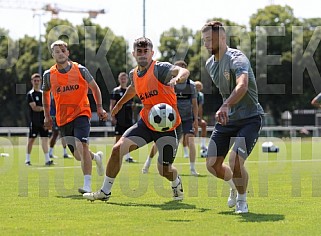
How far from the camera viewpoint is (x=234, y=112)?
29.8 feet

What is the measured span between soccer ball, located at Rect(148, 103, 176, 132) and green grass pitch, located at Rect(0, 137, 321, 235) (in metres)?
1.12

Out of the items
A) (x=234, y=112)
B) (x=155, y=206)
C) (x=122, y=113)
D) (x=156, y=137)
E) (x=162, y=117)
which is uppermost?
(x=234, y=112)

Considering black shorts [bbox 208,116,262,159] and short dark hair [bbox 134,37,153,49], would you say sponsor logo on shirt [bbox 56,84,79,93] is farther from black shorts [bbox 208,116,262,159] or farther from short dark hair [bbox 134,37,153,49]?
black shorts [bbox 208,116,262,159]

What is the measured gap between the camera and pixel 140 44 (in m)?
10.1

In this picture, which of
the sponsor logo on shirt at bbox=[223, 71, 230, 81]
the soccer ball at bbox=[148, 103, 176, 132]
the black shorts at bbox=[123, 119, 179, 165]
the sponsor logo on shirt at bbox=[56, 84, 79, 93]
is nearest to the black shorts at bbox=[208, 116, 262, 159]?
the sponsor logo on shirt at bbox=[223, 71, 230, 81]

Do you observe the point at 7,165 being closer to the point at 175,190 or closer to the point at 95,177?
the point at 95,177

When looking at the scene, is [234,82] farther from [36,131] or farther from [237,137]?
[36,131]

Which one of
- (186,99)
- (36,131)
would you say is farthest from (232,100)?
(36,131)

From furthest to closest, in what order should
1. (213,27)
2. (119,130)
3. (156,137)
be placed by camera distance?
(119,130), (156,137), (213,27)

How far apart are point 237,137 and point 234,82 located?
0.70m

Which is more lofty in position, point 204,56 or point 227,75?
point 204,56

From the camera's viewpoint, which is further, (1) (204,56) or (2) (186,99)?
(1) (204,56)

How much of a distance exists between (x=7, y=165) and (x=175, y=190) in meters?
9.75

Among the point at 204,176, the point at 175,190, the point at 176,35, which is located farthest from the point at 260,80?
the point at 175,190
